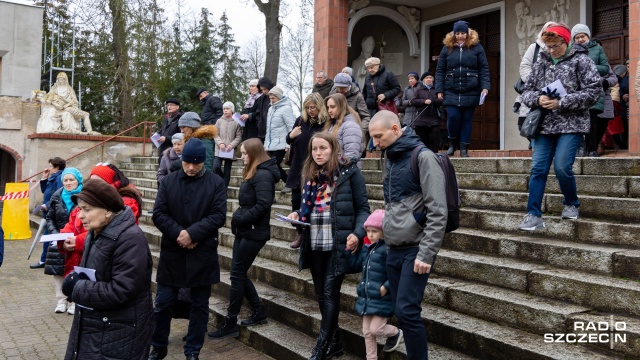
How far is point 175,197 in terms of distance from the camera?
4949 mm

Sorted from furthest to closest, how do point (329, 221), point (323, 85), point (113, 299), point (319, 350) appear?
point (323, 85), point (329, 221), point (319, 350), point (113, 299)

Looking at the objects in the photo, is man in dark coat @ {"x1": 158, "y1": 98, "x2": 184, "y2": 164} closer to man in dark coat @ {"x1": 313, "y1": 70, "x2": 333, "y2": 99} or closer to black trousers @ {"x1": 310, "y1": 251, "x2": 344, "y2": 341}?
man in dark coat @ {"x1": 313, "y1": 70, "x2": 333, "y2": 99}

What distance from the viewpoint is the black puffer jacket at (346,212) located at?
4.50 m

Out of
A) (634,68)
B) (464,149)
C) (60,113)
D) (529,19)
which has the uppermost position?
(529,19)

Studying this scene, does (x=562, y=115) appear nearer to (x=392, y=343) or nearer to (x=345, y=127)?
(x=345, y=127)

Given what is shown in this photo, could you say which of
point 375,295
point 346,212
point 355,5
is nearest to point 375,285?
point 375,295

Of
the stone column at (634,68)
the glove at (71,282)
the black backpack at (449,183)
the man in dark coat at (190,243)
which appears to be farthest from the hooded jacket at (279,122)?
the glove at (71,282)

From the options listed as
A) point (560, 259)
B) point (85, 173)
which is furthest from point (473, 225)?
point (85, 173)

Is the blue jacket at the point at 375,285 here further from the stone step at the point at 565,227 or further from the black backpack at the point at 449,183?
the stone step at the point at 565,227

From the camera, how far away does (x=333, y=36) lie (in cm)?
1245

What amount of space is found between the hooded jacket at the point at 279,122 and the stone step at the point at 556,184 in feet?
9.34

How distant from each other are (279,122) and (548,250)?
4.92m

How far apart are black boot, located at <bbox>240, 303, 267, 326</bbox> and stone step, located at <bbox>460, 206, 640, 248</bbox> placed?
7.37ft

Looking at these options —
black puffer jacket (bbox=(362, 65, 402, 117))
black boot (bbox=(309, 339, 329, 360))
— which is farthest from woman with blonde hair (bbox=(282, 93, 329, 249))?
black puffer jacket (bbox=(362, 65, 402, 117))
